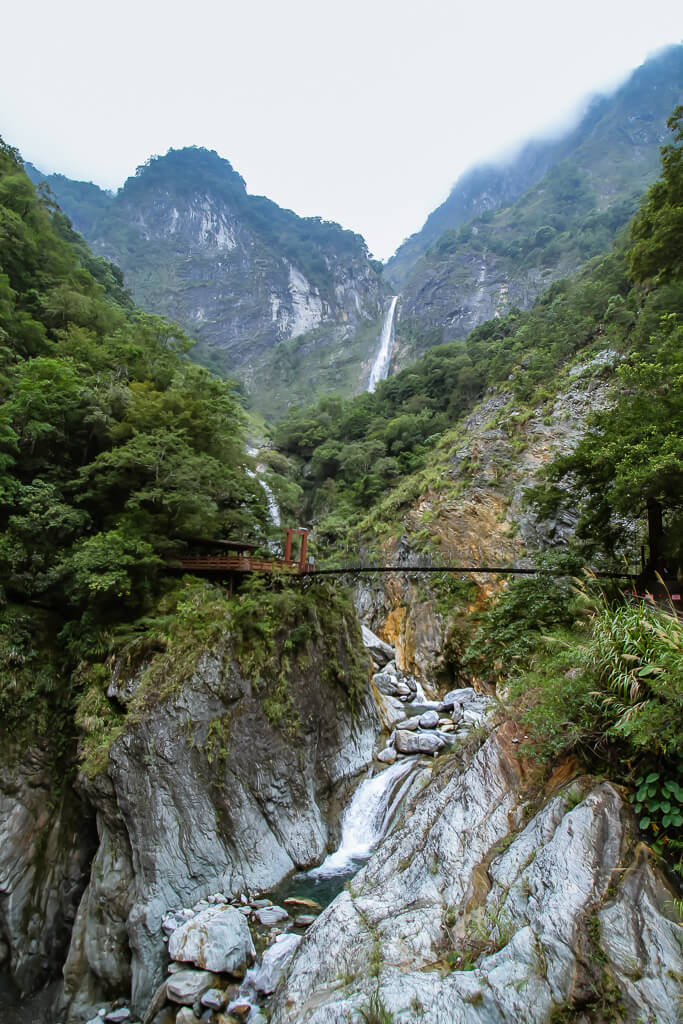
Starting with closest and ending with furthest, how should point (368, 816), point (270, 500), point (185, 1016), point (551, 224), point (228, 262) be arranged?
point (185, 1016) → point (368, 816) → point (270, 500) → point (551, 224) → point (228, 262)

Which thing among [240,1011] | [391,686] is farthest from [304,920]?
[391,686]

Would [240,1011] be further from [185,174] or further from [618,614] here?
[185,174]

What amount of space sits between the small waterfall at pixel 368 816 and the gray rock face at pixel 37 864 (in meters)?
3.83

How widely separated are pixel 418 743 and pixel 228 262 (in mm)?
88625

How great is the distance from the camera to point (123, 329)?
14828 millimetres

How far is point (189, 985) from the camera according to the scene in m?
5.33

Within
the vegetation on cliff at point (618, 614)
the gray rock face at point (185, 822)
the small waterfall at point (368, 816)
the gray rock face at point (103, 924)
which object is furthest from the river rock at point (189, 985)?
the vegetation on cliff at point (618, 614)

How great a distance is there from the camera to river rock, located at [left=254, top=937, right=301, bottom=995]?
5.27m

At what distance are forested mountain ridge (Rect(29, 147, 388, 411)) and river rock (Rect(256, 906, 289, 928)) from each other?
195 feet

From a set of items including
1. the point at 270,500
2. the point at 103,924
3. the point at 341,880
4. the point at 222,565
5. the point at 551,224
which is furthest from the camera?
the point at 551,224

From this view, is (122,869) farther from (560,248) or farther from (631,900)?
(560,248)

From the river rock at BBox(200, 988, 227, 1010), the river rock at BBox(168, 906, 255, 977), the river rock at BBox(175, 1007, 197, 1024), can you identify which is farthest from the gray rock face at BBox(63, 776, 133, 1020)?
the river rock at BBox(200, 988, 227, 1010)

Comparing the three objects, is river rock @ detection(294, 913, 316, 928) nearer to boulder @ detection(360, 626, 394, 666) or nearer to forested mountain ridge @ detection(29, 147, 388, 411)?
boulder @ detection(360, 626, 394, 666)

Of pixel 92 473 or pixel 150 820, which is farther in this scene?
pixel 92 473
